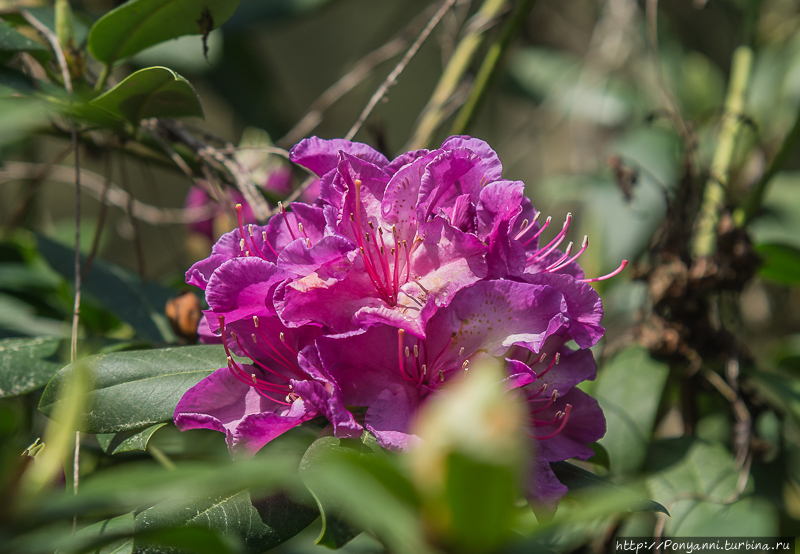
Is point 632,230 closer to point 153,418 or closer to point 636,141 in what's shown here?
point 636,141

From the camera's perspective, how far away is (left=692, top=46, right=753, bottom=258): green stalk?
1.12 metres

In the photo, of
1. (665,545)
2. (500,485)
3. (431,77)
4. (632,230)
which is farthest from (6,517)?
(431,77)

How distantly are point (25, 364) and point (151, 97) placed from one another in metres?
0.35

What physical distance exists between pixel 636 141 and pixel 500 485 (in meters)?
1.44

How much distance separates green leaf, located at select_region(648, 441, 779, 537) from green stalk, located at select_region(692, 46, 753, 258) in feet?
1.19

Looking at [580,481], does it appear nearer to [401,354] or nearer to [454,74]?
[401,354]

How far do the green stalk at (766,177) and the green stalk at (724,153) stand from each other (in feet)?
0.14

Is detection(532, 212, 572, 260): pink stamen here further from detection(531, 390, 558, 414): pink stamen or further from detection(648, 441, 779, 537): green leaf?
detection(648, 441, 779, 537): green leaf

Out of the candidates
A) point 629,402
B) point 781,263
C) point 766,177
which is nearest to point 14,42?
point 629,402

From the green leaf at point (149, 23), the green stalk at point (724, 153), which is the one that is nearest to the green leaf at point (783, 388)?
the green stalk at point (724, 153)

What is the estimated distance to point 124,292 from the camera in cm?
91

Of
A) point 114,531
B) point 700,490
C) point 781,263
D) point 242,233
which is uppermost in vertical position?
point 242,233

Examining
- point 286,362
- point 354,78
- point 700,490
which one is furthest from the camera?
point 354,78

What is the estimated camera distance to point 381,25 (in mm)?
2736
